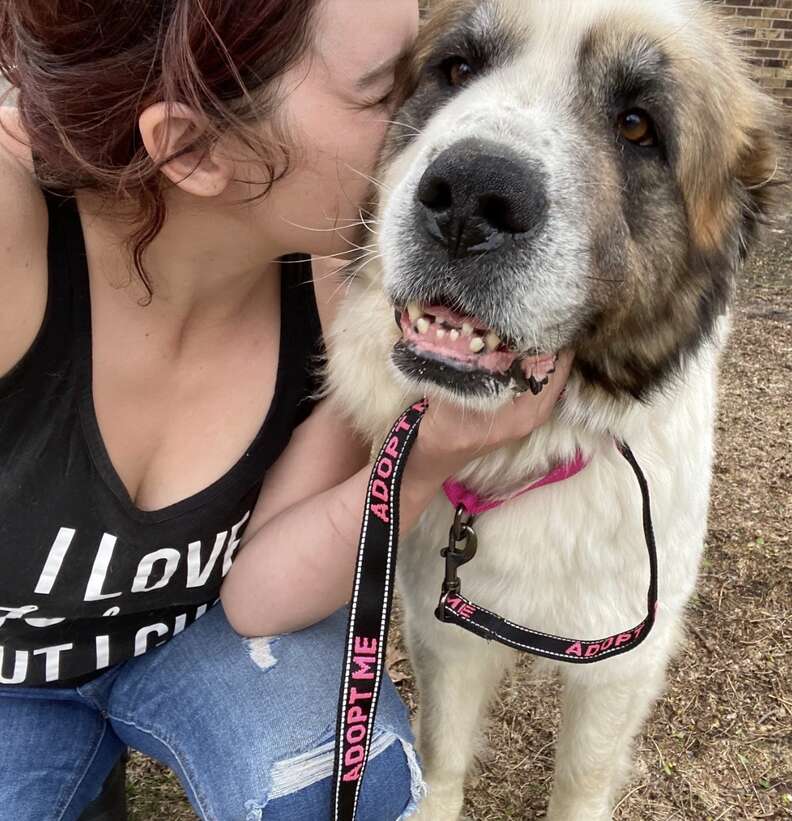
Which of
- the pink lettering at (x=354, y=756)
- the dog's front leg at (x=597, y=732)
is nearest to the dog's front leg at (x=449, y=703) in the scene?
the dog's front leg at (x=597, y=732)

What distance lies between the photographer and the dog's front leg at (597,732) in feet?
5.77

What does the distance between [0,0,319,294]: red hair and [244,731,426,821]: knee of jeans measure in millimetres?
982

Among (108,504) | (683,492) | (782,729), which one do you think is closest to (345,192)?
(108,504)

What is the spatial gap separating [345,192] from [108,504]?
2.18 feet

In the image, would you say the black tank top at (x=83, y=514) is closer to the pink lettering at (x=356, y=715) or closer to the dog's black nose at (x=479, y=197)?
the pink lettering at (x=356, y=715)

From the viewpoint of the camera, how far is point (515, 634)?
1.55 m

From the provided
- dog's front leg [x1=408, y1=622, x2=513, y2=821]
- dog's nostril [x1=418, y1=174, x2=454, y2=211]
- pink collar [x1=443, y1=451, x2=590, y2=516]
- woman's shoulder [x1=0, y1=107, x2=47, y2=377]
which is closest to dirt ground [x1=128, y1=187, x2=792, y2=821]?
dog's front leg [x1=408, y1=622, x2=513, y2=821]

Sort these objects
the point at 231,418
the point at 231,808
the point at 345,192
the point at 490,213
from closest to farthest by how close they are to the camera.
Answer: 1. the point at 490,213
2. the point at 345,192
3. the point at 231,808
4. the point at 231,418

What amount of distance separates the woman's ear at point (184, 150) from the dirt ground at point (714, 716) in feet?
3.39

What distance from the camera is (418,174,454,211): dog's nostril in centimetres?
112

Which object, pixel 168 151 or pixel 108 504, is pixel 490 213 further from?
pixel 108 504

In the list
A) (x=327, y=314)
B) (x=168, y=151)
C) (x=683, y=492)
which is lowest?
(x=683, y=492)

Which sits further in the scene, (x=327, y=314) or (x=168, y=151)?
(x=327, y=314)

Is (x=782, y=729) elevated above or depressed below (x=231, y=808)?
below
